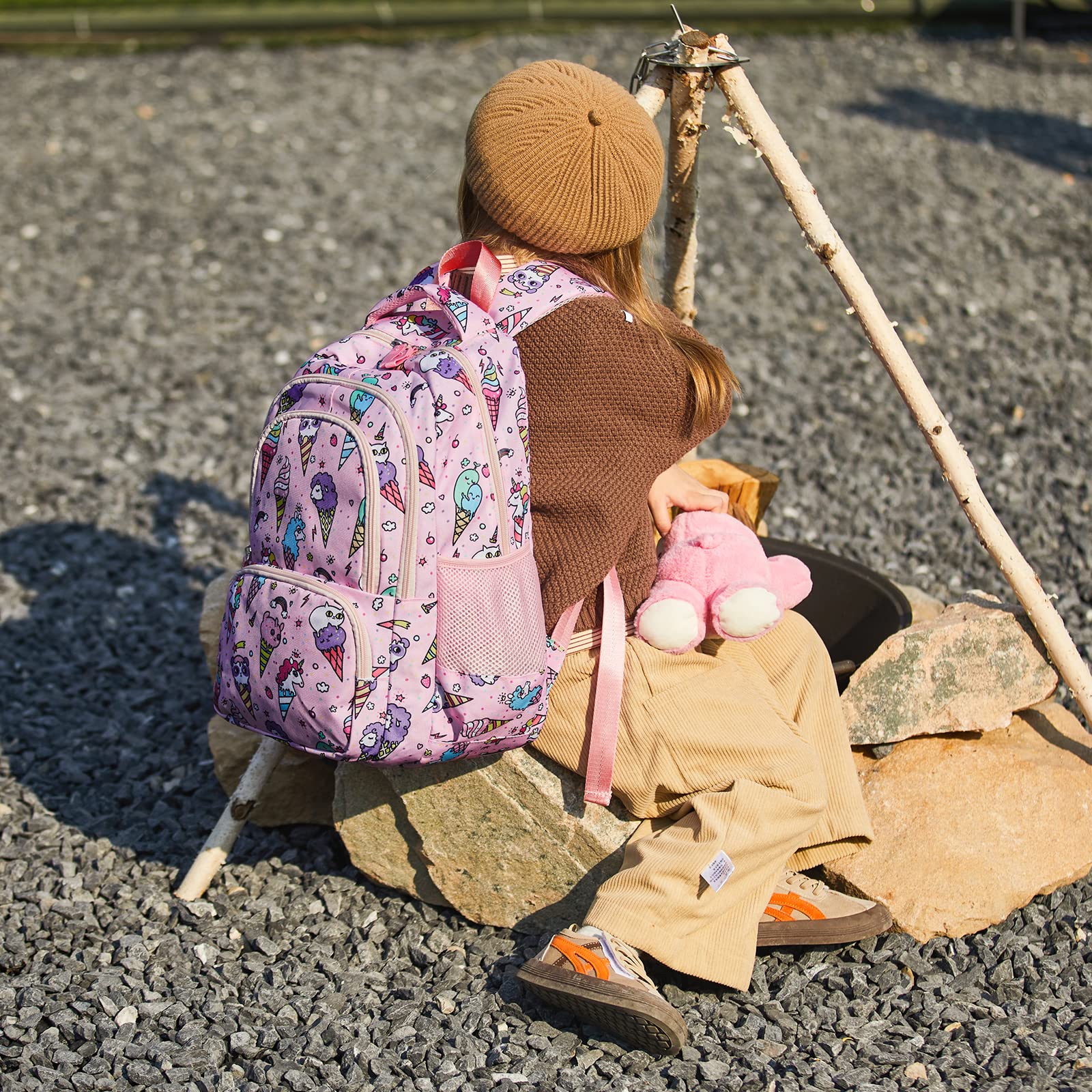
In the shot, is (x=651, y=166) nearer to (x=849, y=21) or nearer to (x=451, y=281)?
(x=451, y=281)

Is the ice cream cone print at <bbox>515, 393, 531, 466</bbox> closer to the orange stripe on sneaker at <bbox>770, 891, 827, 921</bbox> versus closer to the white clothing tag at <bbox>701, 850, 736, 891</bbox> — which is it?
the white clothing tag at <bbox>701, 850, 736, 891</bbox>

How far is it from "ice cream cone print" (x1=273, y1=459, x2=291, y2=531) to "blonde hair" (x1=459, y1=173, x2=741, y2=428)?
601 millimetres

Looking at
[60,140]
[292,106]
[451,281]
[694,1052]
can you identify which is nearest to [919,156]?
[292,106]

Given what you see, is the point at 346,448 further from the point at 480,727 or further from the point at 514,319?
the point at 480,727

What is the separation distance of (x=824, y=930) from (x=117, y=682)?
7.61 ft

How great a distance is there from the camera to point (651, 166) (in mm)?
2535

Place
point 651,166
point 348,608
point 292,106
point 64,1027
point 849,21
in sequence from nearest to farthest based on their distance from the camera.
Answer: point 348,608 < point 651,166 < point 64,1027 < point 292,106 < point 849,21

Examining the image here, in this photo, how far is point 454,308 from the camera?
95.7 inches

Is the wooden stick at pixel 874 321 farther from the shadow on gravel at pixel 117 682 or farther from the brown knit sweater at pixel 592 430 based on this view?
the shadow on gravel at pixel 117 682

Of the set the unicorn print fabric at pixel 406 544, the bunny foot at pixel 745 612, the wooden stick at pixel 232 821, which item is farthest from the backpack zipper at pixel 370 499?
the wooden stick at pixel 232 821

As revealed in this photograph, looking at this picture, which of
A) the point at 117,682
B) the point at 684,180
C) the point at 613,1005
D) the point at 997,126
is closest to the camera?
the point at 613,1005

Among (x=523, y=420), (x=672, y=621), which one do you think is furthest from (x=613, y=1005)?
(x=523, y=420)

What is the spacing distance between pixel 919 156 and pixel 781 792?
5.72 m

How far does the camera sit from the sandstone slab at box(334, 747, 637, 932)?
2.83 m
